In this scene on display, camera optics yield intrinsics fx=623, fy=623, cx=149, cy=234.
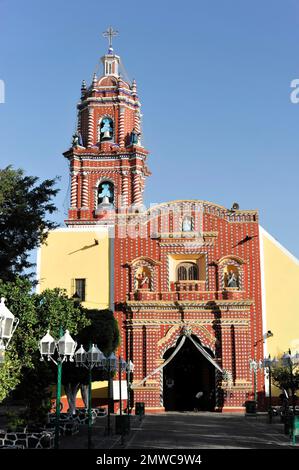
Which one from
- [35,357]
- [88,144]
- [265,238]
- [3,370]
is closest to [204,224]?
[265,238]

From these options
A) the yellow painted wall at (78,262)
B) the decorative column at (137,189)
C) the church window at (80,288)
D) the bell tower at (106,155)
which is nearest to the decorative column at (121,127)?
the bell tower at (106,155)

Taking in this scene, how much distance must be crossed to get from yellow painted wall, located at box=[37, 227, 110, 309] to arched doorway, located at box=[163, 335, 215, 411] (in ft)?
17.9

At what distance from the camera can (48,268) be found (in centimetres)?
3441

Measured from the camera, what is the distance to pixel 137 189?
40.2 m

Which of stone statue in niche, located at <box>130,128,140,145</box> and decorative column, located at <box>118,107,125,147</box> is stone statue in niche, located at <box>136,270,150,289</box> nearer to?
stone statue in niche, located at <box>130,128,140,145</box>

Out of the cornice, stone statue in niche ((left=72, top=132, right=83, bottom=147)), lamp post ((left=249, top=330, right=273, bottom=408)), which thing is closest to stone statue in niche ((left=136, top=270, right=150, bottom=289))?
the cornice

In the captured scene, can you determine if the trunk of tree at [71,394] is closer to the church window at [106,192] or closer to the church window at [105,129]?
the church window at [106,192]

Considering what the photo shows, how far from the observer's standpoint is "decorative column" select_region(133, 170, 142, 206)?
40.0 metres

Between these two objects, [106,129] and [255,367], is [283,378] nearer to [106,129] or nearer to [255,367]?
[255,367]

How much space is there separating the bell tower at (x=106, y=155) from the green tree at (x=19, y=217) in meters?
11.7

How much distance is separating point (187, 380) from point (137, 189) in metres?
12.5
